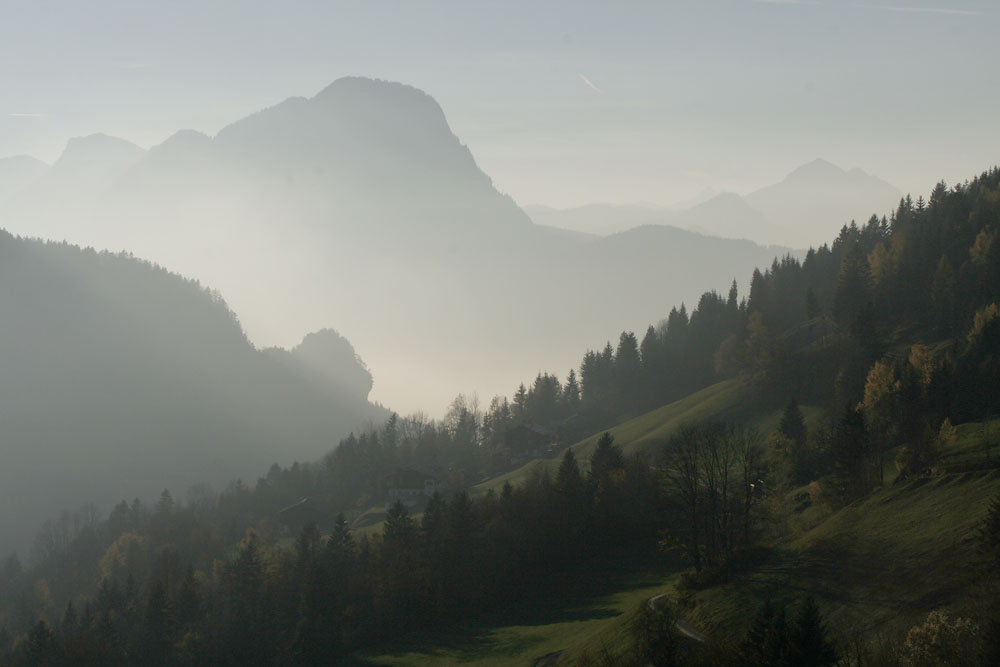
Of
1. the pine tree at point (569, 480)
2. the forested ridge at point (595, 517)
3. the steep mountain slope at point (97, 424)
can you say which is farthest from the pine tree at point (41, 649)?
the steep mountain slope at point (97, 424)

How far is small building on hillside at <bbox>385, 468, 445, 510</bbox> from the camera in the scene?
9038cm

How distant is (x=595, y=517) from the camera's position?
59.5 meters

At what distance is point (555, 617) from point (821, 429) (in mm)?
25192

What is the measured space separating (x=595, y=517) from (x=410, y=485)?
36888 millimetres

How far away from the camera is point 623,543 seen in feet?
192

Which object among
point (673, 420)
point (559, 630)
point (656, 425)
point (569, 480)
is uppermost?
point (673, 420)

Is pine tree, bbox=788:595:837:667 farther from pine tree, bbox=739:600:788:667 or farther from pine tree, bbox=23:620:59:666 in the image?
pine tree, bbox=23:620:59:666

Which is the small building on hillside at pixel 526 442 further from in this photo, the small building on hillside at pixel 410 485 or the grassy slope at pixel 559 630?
the grassy slope at pixel 559 630

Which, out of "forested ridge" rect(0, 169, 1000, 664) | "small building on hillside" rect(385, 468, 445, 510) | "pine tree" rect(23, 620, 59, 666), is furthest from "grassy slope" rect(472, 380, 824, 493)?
"pine tree" rect(23, 620, 59, 666)

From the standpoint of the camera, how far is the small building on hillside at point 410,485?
90375 mm

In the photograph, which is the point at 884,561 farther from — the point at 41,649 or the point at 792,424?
the point at 41,649

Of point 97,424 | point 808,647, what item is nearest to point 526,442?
point 808,647

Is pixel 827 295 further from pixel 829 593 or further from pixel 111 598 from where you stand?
pixel 111 598

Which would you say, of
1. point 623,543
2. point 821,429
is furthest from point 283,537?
point 821,429
